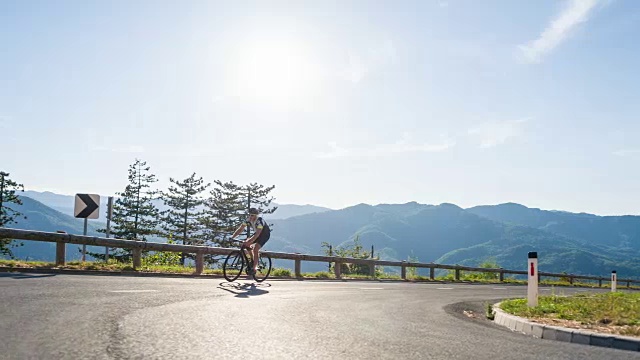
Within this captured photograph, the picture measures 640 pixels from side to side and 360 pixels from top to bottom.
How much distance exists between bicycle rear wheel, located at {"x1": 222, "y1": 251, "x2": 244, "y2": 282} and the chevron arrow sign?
4.57 metres

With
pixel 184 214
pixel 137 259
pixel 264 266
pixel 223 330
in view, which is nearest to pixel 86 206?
pixel 137 259

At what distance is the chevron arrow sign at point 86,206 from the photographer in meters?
16.0

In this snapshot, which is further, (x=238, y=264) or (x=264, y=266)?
(x=264, y=266)

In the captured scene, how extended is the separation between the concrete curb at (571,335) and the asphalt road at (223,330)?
→ 32 cm

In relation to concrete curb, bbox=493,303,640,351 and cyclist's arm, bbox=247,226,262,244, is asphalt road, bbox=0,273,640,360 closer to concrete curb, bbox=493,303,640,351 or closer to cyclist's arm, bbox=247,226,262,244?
concrete curb, bbox=493,303,640,351

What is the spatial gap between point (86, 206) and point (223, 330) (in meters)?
11.9

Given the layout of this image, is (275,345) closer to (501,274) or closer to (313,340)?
(313,340)

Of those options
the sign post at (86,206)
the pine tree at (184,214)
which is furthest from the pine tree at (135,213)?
the sign post at (86,206)

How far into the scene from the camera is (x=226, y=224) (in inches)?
3073

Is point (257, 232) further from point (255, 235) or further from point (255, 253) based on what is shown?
point (255, 253)

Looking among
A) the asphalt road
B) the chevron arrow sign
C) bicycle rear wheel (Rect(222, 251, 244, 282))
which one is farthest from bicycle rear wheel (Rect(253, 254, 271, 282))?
the asphalt road

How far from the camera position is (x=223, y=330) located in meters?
5.75

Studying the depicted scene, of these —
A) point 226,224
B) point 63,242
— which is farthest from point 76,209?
point 226,224

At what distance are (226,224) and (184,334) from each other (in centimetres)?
7389
